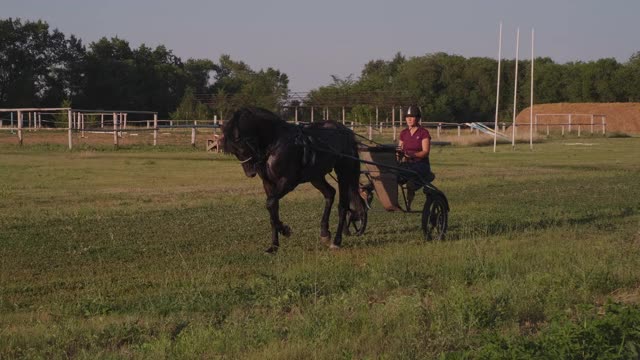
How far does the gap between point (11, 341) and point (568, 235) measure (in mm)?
8325

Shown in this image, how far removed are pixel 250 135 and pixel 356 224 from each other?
10.7 feet

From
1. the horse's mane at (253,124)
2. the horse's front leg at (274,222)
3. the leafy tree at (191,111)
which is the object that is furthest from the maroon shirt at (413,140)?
the leafy tree at (191,111)

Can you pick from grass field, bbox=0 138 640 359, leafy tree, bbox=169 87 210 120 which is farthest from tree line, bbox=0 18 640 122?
grass field, bbox=0 138 640 359

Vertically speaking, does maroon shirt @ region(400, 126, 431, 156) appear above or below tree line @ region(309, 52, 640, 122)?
below

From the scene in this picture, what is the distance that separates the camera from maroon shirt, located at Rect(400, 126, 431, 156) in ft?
41.3

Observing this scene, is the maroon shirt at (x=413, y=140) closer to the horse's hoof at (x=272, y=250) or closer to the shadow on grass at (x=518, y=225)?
the shadow on grass at (x=518, y=225)

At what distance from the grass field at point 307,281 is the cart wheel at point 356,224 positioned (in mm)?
133

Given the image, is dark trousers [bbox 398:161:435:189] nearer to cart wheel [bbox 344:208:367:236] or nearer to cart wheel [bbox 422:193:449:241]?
cart wheel [bbox 422:193:449:241]

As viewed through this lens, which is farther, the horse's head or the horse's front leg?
the horse's front leg

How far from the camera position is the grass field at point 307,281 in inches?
243

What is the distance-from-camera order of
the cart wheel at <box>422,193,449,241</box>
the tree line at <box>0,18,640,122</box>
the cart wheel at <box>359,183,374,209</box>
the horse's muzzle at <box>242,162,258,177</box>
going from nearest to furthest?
the horse's muzzle at <box>242,162,258,177</box>
the cart wheel at <box>422,193,449,241</box>
the cart wheel at <box>359,183,374,209</box>
the tree line at <box>0,18,640,122</box>

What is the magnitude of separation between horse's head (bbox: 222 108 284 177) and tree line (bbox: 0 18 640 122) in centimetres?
4357

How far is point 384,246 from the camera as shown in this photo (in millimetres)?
11484

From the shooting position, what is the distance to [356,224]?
13133 mm
